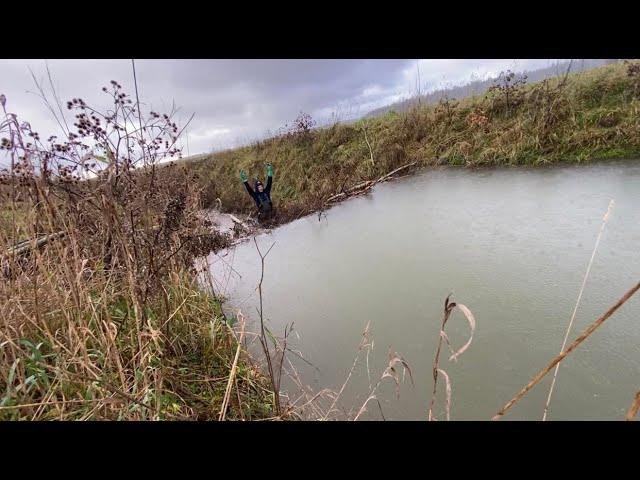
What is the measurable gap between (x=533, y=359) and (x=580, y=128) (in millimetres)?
4307

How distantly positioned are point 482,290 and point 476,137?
414 cm

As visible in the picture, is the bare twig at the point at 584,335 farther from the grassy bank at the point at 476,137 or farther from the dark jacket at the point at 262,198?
the dark jacket at the point at 262,198

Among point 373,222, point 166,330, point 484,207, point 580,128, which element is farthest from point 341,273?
point 580,128

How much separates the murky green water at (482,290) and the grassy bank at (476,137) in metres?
0.90

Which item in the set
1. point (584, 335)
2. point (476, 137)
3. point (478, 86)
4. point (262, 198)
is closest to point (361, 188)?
point (262, 198)

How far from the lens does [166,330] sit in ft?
4.89

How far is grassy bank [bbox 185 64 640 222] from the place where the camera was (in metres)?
3.93

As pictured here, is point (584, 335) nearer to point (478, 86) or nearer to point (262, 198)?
point (262, 198)

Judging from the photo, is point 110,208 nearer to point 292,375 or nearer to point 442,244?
point 292,375

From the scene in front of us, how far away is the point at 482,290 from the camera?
1772 mm

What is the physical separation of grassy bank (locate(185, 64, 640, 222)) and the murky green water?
2.95 ft

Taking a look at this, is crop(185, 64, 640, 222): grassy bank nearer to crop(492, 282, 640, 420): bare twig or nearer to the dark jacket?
the dark jacket

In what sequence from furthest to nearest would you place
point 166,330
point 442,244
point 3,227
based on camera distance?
point 442,244, point 166,330, point 3,227

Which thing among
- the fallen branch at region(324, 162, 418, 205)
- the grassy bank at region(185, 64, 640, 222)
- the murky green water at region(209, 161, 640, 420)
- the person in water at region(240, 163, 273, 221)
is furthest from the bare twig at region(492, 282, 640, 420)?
the person in water at region(240, 163, 273, 221)
